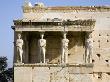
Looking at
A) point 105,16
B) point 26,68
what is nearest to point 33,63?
point 26,68

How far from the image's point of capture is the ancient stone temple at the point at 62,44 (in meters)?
22.2

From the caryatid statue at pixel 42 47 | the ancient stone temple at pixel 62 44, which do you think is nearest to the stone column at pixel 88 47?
the ancient stone temple at pixel 62 44

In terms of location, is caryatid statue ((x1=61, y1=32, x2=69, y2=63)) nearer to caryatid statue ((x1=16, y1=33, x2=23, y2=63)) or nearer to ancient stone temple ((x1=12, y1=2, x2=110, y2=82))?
ancient stone temple ((x1=12, y1=2, x2=110, y2=82))

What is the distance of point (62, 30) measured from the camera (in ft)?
72.9

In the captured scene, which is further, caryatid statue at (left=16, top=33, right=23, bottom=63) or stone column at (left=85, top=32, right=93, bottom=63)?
stone column at (left=85, top=32, right=93, bottom=63)

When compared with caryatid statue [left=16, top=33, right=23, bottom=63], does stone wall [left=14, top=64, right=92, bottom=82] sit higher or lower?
lower

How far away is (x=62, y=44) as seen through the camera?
22.2 metres

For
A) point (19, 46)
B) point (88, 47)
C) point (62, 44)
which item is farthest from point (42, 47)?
point (88, 47)

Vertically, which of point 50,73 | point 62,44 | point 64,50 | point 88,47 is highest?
point 62,44

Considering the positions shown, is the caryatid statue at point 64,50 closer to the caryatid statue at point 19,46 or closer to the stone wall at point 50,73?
the stone wall at point 50,73

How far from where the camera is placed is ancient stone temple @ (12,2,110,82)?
872 inches

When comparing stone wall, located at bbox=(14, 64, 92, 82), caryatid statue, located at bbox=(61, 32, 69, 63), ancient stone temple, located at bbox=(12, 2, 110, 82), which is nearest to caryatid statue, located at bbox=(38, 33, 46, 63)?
ancient stone temple, located at bbox=(12, 2, 110, 82)

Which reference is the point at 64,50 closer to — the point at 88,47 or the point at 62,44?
the point at 62,44

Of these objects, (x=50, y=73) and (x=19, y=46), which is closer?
(x=19, y=46)
